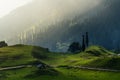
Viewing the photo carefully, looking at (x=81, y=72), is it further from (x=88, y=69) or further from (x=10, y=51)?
(x=10, y=51)

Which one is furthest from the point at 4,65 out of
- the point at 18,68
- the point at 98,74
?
the point at 98,74

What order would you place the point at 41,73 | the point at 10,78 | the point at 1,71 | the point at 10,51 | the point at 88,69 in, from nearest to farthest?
the point at 10,78 < the point at 41,73 < the point at 1,71 < the point at 88,69 < the point at 10,51

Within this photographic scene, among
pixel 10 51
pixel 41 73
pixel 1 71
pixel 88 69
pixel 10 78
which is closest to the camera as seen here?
pixel 10 78

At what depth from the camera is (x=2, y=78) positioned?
5064 inches

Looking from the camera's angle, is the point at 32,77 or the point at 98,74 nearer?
the point at 32,77

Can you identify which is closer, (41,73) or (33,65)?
(41,73)

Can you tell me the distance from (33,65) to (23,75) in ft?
71.2

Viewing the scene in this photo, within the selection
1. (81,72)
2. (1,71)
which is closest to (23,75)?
(1,71)

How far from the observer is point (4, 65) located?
160 metres

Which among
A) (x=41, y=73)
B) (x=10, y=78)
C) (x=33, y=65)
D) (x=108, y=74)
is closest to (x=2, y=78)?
(x=10, y=78)

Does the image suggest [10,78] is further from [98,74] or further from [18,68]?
[98,74]

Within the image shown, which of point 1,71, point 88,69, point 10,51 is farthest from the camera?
point 10,51

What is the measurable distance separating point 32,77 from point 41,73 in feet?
20.9

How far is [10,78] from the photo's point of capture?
416ft
